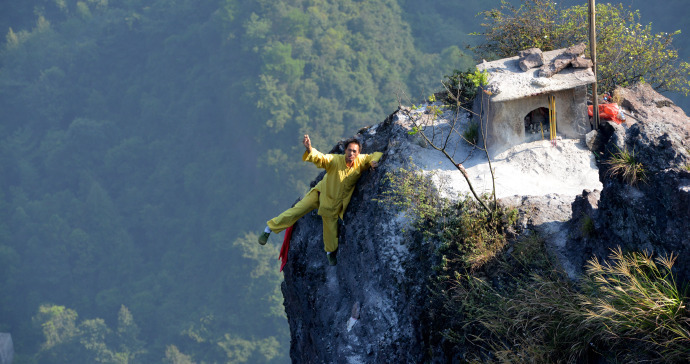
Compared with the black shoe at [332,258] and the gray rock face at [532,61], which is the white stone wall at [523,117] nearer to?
the gray rock face at [532,61]

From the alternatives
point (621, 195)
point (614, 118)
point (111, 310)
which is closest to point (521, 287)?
point (621, 195)

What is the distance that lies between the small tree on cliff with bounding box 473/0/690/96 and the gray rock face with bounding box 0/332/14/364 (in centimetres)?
5265

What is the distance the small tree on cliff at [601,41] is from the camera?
11047 millimetres

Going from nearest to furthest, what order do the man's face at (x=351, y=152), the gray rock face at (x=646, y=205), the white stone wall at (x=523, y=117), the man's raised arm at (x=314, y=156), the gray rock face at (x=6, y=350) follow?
1. the gray rock face at (x=646, y=205)
2. the man's raised arm at (x=314, y=156)
3. the man's face at (x=351, y=152)
4. the white stone wall at (x=523, y=117)
5. the gray rock face at (x=6, y=350)

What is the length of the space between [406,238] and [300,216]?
156 cm

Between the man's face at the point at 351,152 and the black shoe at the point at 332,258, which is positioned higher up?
the man's face at the point at 351,152

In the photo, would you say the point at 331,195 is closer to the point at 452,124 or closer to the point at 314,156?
the point at 314,156

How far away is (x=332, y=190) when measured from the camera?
906 centimetres

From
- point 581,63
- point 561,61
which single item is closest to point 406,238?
point 561,61

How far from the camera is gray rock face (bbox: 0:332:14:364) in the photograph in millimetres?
55094

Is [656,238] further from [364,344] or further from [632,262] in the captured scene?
[364,344]

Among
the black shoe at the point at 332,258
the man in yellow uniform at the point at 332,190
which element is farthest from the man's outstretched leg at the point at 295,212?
the black shoe at the point at 332,258

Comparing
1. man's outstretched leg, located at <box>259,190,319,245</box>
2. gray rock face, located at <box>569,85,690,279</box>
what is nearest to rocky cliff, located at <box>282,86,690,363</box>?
gray rock face, located at <box>569,85,690,279</box>

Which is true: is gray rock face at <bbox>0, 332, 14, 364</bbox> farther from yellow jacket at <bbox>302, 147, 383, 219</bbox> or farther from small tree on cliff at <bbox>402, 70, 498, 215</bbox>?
yellow jacket at <bbox>302, 147, 383, 219</bbox>
